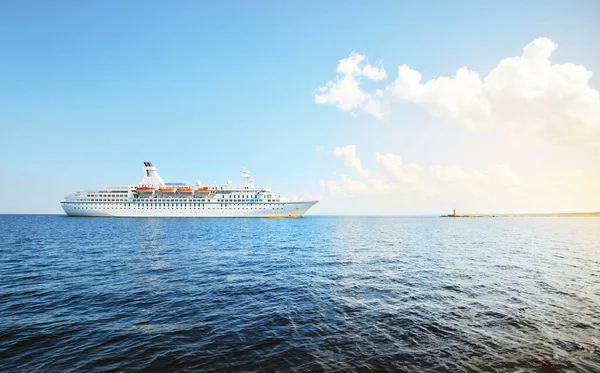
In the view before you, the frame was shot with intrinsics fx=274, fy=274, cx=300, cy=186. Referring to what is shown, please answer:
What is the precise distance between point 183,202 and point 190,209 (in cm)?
400

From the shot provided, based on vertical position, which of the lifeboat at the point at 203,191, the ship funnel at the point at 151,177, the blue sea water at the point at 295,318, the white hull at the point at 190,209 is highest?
the ship funnel at the point at 151,177

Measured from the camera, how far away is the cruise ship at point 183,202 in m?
111

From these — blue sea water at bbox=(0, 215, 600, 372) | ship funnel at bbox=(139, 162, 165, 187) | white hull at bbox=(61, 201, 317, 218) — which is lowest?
blue sea water at bbox=(0, 215, 600, 372)

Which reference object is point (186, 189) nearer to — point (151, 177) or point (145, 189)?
point (145, 189)

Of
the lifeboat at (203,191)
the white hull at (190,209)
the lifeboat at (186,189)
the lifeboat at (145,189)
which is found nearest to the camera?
the white hull at (190,209)

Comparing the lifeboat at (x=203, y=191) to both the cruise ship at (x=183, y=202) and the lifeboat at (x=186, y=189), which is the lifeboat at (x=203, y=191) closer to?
the cruise ship at (x=183, y=202)

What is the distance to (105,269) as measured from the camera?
813 inches

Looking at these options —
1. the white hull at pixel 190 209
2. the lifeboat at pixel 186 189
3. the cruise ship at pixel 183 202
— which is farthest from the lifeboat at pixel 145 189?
the lifeboat at pixel 186 189

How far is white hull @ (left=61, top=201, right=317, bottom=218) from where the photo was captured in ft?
362

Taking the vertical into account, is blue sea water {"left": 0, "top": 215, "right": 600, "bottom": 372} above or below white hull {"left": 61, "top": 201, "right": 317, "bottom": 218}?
below

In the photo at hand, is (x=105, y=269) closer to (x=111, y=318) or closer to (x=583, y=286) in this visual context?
(x=111, y=318)

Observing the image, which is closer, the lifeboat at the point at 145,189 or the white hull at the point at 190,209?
the white hull at the point at 190,209

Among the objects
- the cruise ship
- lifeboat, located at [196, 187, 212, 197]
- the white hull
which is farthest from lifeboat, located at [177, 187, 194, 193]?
the white hull

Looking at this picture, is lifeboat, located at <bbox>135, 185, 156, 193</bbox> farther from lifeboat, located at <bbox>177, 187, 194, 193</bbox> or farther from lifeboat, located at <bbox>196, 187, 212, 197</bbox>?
lifeboat, located at <bbox>196, 187, 212, 197</bbox>
